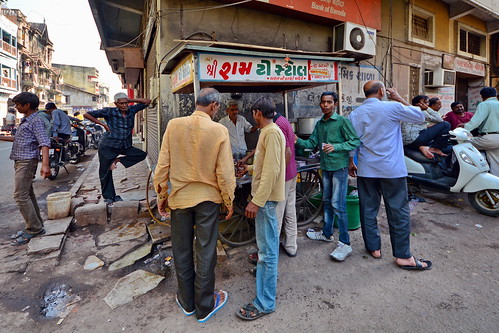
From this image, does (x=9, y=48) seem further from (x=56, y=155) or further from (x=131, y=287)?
(x=131, y=287)

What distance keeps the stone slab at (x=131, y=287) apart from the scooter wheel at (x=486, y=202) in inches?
202

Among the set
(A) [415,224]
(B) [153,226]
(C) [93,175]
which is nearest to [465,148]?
(A) [415,224]

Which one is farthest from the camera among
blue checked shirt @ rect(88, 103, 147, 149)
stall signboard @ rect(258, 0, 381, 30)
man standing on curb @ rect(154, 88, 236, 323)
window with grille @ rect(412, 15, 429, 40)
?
window with grille @ rect(412, 15, 429, 40)

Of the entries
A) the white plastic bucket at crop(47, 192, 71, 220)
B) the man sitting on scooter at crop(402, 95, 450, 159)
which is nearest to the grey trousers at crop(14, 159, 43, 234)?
the white plastic bucket at crop(47, 192, 71, 220)

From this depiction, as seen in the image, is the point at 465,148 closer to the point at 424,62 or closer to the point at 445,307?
Result: the point at 445,307

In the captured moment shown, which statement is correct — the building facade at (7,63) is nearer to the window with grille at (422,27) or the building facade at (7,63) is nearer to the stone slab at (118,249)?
the stone slab at (118,249)

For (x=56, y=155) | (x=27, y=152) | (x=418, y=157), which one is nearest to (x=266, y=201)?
(x=27, y=152)

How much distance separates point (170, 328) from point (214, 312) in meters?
0.38

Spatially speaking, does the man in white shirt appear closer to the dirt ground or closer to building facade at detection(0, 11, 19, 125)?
the dirt ground

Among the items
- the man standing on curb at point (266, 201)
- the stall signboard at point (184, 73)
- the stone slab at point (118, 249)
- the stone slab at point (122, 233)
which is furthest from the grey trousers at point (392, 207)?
the stone slab at point (122, 233)

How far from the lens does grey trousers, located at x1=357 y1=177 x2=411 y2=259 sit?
3123 mm

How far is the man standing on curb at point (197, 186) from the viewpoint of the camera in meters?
2.23

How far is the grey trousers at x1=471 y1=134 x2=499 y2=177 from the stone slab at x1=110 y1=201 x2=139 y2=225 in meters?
6.21

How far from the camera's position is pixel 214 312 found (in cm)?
245
